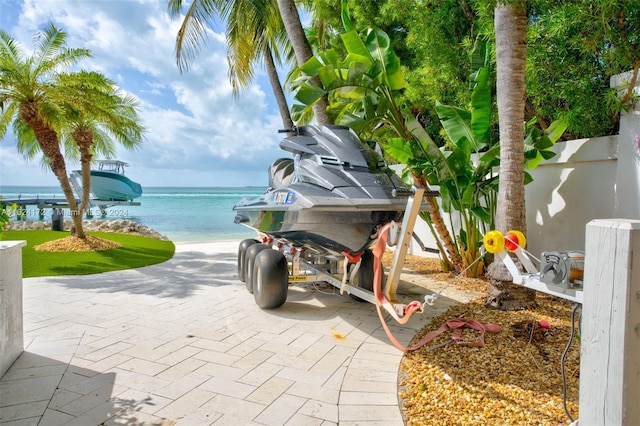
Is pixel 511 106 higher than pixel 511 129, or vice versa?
pixel 511 106

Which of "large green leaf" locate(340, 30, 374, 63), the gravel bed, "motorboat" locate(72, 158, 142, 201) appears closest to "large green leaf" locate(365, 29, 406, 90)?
"large green leaf" locate(340, 30, 374, 63)

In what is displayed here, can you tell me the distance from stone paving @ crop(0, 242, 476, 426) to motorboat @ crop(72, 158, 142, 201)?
26.1 m

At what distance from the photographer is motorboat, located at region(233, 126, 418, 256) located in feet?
12.8

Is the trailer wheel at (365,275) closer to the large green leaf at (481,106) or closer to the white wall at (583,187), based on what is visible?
the large green leaf at (481,106)

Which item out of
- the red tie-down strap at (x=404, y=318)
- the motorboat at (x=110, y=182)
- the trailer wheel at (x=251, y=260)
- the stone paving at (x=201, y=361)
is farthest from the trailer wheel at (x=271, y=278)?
the motorboat at (x=110, y=182)

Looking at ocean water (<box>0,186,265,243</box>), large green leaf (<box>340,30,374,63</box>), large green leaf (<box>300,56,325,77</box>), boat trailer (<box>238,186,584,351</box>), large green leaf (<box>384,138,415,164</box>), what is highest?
Result: large green leaf (<box>340,30,374,63</box>)

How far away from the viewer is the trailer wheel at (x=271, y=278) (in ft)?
15.8

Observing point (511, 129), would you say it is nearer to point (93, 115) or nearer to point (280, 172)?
point (280, 172)

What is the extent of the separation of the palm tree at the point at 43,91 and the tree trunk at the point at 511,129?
31.5 ft

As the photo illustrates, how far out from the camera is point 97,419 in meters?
2.63

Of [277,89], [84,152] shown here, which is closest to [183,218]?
[84,152]

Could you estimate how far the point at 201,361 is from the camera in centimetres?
357

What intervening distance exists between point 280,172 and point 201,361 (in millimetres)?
→ 3002

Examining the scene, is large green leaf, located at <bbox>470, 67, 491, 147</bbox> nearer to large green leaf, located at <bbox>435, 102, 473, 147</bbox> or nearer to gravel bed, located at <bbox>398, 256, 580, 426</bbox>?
large green leaf, located at <bbox>435, 102, 473, 147</bbox>
